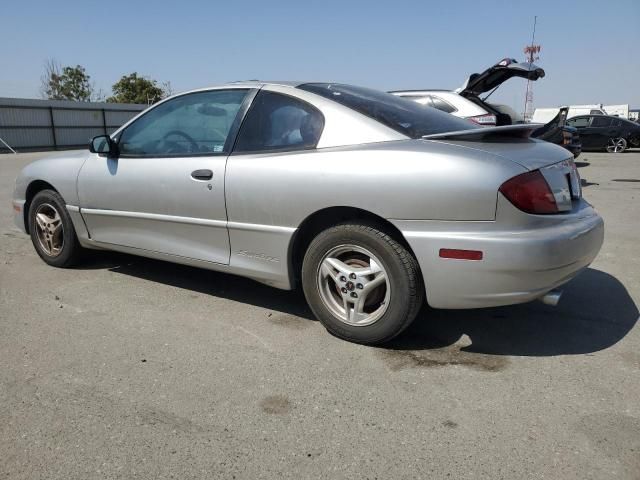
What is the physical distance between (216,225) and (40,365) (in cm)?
128

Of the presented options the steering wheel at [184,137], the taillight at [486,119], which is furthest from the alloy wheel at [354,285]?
the taillight at [486,119]

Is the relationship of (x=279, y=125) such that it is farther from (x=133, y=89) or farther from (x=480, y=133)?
(x=133, y=89)

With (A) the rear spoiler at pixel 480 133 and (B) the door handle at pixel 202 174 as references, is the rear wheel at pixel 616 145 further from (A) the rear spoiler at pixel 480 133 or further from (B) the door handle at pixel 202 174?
(B) the door handle at pixel 202 174

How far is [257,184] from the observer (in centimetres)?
326

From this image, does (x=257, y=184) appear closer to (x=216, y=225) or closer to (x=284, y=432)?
(x=216, y=225)

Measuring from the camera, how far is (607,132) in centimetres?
2014

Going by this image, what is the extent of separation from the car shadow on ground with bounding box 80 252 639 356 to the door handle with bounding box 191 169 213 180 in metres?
0.96

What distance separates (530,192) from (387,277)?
847 mm

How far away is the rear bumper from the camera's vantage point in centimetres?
263

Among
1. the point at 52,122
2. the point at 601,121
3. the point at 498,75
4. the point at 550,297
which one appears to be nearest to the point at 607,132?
the point at 601,121

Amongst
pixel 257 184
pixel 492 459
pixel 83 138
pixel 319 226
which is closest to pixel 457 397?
pixel 492 459

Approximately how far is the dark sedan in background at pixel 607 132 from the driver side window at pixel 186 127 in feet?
62.8

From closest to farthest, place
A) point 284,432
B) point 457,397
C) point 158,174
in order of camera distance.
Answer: point 284,432, point 457,397, point 158,174

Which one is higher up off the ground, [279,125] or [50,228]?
[279,125]
